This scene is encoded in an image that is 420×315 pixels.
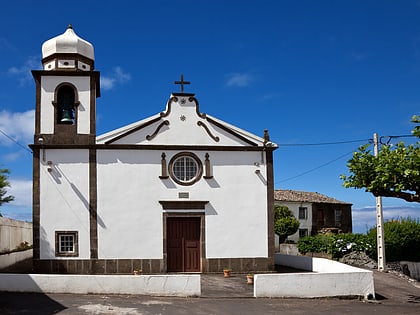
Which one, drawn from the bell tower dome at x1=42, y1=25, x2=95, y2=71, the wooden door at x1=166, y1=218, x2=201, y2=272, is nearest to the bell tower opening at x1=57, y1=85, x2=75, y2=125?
the bell tower dome at x1=42, y1=25, x2=95, y2=71

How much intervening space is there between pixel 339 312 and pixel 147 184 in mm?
8806

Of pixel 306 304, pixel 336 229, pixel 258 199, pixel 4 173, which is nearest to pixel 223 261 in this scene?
pixel 258 199

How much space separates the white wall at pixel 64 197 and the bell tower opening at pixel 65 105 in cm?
123

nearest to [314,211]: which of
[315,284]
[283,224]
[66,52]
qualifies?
[283,224]

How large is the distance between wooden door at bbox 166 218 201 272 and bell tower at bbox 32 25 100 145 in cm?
444

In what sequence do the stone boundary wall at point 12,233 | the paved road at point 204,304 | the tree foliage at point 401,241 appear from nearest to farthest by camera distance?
the paved road at point 204,304
the stone boundary wall at point 12,233
the tree foliage at point 401,241

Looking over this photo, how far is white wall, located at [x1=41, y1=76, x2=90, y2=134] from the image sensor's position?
20156 mm

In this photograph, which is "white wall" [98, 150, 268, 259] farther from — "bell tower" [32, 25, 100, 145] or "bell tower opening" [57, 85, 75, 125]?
"bell tower opening" [57, 85, 75, 125]

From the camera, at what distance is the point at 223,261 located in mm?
20391

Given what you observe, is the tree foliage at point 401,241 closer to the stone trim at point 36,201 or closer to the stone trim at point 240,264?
the stone trim at point 240,264

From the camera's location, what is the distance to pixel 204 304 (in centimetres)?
1460

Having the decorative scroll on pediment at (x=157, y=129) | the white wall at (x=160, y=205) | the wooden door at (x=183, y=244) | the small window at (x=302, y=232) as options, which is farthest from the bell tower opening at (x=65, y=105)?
the small window at (x=302, y=232)

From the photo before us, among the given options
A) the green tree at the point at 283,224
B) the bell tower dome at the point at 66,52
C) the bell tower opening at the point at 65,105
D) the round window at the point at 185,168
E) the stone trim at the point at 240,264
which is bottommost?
the stone trim at the point at 240,264

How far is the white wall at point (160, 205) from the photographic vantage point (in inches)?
784
